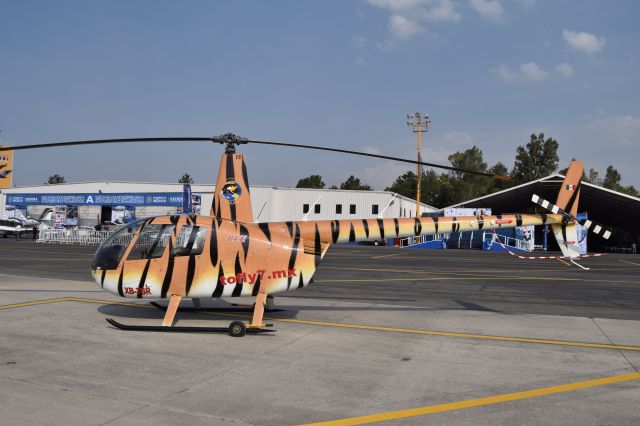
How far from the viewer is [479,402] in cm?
581

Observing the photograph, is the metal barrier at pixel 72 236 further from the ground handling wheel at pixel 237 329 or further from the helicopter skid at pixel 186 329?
the ground handling wheel at pixel 237 329

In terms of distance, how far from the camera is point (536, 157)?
98.6 metres

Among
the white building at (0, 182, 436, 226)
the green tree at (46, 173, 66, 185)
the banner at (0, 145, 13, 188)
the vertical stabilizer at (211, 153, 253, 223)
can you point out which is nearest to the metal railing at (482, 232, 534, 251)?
the white building at (0, 182, 436, 226)

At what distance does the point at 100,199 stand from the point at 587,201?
5949 centimetres

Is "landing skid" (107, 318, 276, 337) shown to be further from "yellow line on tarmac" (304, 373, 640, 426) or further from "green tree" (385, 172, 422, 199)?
"green tree" (385, 172, 422, 199)

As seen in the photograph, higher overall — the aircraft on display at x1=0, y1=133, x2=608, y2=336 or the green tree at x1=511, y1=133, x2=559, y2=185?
the green tree at x1=511, y1=133, x2=559, y2=185

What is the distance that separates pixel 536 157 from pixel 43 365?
104 metres

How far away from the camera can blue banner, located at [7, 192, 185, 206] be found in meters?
53.3

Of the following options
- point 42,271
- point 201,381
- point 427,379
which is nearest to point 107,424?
point 201,381

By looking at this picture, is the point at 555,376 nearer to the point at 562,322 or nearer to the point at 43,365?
the point at 562,322

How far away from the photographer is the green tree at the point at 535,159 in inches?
3826

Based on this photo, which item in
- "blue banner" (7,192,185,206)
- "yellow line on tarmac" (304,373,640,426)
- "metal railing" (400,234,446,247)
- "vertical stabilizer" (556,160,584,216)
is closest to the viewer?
"yellow line on tarmac" (304,373,640,426)

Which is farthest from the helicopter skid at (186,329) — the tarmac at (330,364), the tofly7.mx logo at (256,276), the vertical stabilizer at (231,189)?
the vertical stabilizer at (231,189)

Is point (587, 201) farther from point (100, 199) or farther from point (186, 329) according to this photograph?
point (186, 329)
